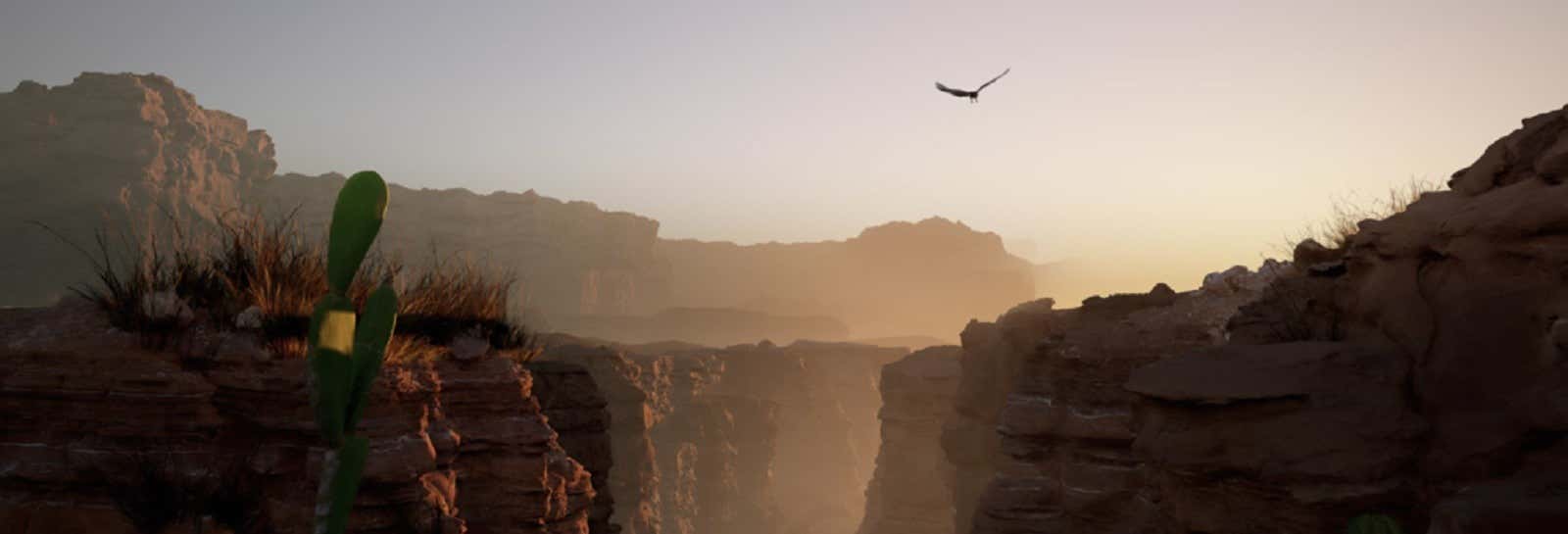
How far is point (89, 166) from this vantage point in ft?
281

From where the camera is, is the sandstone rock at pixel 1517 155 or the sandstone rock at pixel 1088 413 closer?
the sandstone rock at pixel 1517 155

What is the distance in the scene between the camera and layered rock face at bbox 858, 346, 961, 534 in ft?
121

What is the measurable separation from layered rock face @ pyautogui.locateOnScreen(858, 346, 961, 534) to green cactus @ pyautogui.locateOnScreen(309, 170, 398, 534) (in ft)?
111

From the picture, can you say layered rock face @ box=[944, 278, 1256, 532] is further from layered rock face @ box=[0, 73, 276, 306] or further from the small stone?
layered rock face @ box=[0, 73, 276, 306]

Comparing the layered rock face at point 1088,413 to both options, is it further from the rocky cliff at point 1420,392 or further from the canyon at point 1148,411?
the rocky cliff at point 1420,392

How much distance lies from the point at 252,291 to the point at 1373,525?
8048 mm

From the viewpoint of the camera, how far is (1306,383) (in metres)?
6.02

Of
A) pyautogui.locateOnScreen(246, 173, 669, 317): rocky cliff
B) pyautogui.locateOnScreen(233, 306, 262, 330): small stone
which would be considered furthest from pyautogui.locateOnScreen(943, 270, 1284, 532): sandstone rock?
pyautogui.locateOnScreen(246, 173, 669, 317): rocky cliff

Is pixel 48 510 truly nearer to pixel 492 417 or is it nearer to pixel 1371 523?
pixel 492 417

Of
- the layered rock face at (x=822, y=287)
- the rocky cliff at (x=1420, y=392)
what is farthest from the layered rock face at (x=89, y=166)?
the rocky cliff at (x=1420, y=392)

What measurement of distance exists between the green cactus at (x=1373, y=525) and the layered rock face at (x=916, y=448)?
104 ft

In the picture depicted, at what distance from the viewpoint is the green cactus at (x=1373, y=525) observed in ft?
16.4

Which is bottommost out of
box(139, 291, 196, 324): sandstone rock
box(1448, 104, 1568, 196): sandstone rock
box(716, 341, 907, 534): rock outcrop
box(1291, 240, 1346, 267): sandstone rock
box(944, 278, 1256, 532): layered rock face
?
box(716, 341, 907, 534): rock outcrop

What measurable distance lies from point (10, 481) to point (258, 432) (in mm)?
1489
